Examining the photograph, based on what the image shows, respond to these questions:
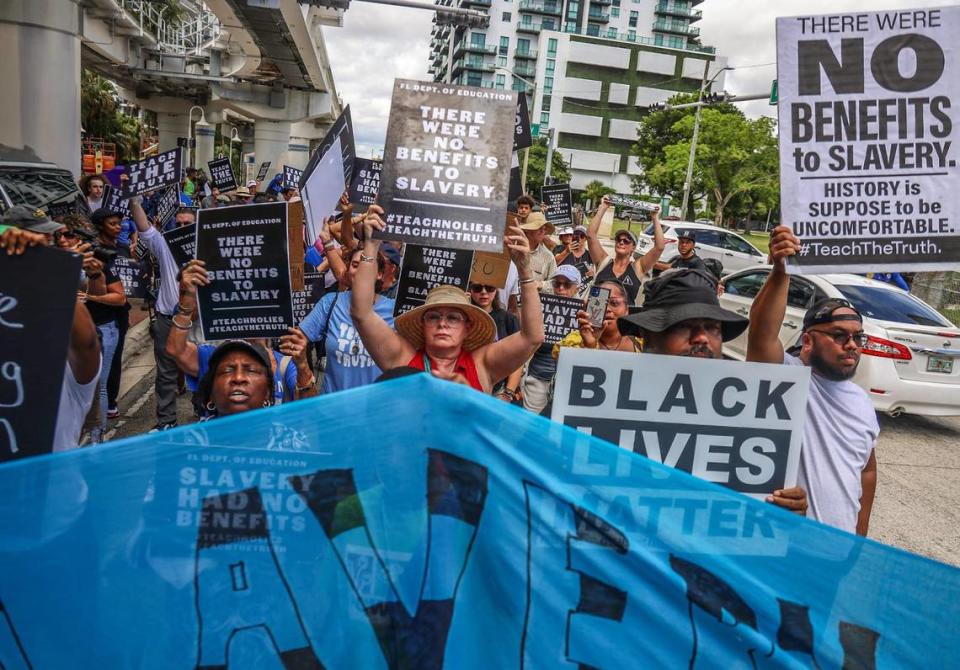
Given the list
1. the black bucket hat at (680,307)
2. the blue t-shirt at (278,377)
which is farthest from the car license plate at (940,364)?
the blue t-shirt at (278,377)

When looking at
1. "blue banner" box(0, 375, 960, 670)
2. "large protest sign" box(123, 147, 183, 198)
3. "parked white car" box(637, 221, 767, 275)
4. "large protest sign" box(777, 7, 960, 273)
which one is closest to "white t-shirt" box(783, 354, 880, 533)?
"large protest sign" box(777, 7, 960, 273)

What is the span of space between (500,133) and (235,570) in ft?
8.70

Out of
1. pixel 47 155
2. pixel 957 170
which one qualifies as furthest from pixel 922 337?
pixel 47 155

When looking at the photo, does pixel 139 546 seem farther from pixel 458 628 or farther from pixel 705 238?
pixel 705 238

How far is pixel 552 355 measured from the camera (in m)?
6.02

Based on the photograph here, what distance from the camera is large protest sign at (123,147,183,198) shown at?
779 centimetres

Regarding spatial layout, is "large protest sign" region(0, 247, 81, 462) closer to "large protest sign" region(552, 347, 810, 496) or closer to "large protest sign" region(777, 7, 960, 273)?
"large protest sign" region(552, 347, 810, 496)

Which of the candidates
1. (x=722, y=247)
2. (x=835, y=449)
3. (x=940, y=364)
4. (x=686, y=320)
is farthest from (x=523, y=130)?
(x=722, y=247)

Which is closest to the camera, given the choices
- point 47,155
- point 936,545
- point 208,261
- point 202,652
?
point 202,652

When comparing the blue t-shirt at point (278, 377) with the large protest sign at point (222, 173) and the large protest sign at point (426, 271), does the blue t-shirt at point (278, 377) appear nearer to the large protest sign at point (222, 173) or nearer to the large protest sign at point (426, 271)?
the large protest sign at point (426, 271)

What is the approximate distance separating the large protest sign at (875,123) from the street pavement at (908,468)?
2885 millimetres

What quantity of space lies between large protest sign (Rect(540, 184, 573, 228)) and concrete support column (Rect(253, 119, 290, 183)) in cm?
2997

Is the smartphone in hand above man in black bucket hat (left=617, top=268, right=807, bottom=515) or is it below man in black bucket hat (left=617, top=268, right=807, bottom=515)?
below

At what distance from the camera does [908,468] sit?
301 inches
